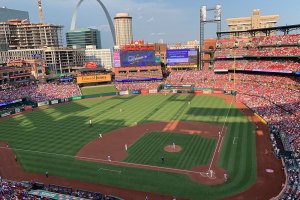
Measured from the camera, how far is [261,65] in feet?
245

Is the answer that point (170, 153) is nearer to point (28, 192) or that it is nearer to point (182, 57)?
point (28, 192)

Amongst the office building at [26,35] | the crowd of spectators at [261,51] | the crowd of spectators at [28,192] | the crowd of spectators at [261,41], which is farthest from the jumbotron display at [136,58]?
the office building at [26,35]

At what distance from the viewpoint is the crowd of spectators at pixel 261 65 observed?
6297 centimetres

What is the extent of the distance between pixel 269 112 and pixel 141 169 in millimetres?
30825

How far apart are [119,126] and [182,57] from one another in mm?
54885

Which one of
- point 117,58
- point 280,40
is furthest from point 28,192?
point 117,58

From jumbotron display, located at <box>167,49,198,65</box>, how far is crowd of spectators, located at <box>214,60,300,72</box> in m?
10.7

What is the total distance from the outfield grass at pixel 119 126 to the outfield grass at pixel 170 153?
2.24 meters

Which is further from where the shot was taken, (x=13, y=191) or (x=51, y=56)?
(x=51, y=56)

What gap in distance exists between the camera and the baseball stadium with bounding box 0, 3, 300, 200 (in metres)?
28.9

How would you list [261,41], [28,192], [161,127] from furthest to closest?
[261,41], [161,127], [28,192]

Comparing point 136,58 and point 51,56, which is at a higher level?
point 51,56

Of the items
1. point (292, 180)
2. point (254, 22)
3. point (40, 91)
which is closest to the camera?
point (292, 180)

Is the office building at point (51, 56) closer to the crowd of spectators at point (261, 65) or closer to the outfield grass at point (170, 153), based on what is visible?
the crowd of spectators at point (261, 65)
